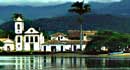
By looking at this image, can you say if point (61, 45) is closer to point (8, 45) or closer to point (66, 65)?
point (8, 45)

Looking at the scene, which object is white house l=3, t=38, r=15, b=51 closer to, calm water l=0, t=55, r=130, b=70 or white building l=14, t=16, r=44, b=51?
white building l=14, t=16, r=44, b=51

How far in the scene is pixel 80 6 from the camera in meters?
118

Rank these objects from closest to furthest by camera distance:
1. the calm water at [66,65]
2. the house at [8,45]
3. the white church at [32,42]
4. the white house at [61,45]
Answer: the calm water at [66,65] → the white house at [61,45] → the white church at [32,42] → the house at [8,45]

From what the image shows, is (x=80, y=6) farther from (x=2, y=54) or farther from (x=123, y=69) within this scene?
(x=123, y=69)

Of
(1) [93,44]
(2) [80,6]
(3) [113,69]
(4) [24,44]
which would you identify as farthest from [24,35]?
(3) [113,69]

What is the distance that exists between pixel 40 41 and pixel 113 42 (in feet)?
62.5

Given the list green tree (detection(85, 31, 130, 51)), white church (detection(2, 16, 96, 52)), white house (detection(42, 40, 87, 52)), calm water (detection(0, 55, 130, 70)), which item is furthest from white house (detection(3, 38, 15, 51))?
calm water (detection(0, 55, 130, 70))

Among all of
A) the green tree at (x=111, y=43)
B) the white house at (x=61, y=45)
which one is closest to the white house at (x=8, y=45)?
the white house at (x=61, y=45)

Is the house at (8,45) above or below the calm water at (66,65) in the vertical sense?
below

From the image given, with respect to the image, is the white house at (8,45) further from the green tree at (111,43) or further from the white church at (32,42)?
the green tree at (111,43)

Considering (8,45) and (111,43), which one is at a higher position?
(111,43)

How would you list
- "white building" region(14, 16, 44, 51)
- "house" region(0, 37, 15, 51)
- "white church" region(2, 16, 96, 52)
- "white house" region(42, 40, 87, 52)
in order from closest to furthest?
"white house" region(42, 40, 87, 52) → "white church" region(2, 16, 96, 52) → "white building" region(14, 16, 44, 51) → "house" region(0, 37, 15, 51)

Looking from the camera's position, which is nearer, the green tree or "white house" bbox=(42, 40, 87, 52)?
"white house" bbox=(42, 40, 87, 52)

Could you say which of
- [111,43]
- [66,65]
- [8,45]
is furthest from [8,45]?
[66,65]
